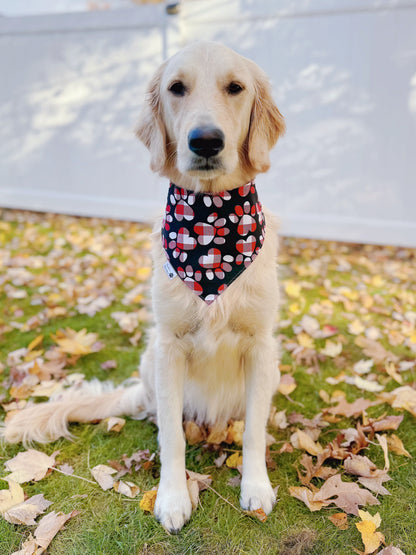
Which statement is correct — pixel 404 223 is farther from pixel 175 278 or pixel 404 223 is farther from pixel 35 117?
pixel 35 117

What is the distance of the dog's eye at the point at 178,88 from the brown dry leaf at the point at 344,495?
1.67 metres

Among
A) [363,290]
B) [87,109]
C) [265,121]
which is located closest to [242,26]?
[87,109]

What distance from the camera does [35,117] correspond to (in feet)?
19.1

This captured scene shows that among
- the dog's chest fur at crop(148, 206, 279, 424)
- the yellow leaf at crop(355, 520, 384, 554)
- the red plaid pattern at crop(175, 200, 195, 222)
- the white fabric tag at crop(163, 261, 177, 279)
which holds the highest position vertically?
the red plaid pattern at crop(175, 200, 195, 222)

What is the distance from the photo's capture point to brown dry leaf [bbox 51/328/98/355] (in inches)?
115

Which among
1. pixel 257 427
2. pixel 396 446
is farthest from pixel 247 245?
pixel 396 446

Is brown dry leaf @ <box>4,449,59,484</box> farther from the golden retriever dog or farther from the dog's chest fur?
the dog's chest fur

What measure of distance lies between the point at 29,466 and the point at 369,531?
4.77 ft

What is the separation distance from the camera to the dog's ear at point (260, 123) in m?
1.82

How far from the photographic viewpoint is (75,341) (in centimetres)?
303

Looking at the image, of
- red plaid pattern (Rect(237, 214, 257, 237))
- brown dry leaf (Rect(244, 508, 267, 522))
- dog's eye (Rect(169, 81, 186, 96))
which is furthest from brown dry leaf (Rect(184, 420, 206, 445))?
dog's eye (Rect(169, 81, 186, 96))

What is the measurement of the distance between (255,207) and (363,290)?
2447 mm

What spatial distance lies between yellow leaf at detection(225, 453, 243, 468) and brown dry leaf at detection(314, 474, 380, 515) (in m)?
0.39

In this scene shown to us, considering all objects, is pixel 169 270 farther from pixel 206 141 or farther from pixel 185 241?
pixel 206 141
